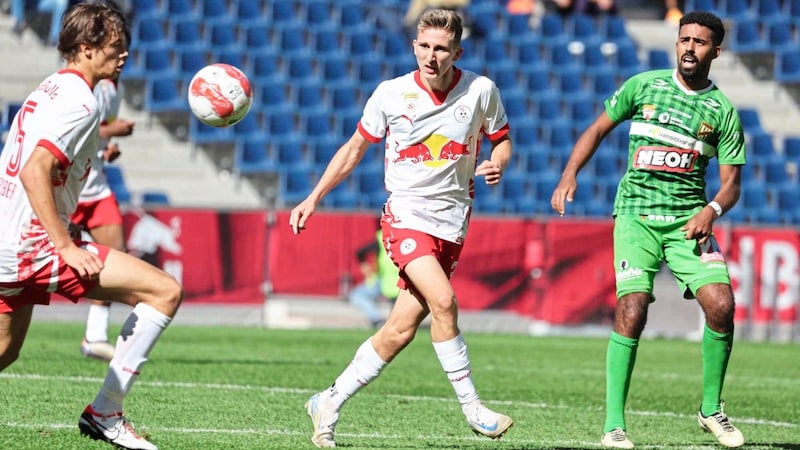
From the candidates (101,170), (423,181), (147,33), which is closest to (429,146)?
(423,181)

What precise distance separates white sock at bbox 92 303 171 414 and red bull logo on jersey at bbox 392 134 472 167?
1.53 m

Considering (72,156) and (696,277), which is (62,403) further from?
(696,277)

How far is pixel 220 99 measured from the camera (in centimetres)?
710

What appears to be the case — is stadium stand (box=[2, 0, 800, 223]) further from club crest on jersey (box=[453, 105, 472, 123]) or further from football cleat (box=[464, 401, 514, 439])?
football cleat (box=[464, 401, 514, 439])

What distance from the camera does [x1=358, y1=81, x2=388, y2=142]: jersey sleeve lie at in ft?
20.9

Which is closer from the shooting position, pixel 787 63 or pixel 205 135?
pixel 205 135

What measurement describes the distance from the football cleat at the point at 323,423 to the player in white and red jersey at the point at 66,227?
94 cm

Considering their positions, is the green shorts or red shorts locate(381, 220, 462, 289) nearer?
red shorts locate(381, 220, 462, 289)

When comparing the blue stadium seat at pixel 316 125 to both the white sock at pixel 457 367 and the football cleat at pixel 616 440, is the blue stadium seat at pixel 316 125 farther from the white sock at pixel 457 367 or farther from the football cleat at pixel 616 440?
the white sock at pixel 457 367

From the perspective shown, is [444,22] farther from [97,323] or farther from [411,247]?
[97,323]

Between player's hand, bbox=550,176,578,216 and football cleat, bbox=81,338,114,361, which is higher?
player's hand, bbox=550,176,578,216

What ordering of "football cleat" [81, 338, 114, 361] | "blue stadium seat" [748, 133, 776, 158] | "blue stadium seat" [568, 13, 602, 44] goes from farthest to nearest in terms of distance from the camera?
1. "blue stadium seat" [568, 13, 602, 44]
2. "blue stadium seat" [748, 133, 776, 158]
3. "football cleat" [81, 338, 114, 361]

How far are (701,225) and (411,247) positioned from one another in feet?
4.94

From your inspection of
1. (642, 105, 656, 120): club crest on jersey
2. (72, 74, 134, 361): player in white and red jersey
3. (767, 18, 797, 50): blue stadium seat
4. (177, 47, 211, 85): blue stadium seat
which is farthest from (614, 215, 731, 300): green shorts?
(767, 18, 797, 50): blue stadium seat
